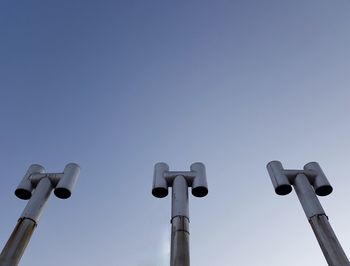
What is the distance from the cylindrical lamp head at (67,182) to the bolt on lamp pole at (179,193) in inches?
96.7

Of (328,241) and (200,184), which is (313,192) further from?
(200,184)

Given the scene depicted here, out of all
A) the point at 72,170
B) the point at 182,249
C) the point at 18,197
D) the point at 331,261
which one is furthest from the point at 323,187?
the point at 18,197

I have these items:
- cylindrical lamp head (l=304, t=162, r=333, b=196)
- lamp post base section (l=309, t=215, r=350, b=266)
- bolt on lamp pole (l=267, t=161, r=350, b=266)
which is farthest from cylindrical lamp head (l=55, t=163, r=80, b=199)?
cylindrical lamp head (l=304, t=162, r=333, b=196)

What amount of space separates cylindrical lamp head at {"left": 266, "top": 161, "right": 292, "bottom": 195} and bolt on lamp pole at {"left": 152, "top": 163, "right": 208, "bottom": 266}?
2.09 metres

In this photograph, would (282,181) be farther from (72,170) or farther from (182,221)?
(72,170)

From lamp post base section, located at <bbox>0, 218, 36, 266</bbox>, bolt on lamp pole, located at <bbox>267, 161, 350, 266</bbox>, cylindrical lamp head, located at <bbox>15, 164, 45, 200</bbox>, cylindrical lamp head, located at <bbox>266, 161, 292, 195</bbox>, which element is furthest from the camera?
cylindrical lamp head, located at <bbox>15, 164, 45, 200</bbox>

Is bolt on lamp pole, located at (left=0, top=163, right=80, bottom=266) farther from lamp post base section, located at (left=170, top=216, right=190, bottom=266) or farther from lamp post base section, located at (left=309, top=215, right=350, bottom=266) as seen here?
lamp post base section, located at (left=309, top=215, right=350, bottom=266)

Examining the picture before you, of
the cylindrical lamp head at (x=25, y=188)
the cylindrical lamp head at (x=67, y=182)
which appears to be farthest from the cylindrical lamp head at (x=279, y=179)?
the cylindrical lamp head at (x=25, y=188)

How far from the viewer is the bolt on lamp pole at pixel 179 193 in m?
7.89

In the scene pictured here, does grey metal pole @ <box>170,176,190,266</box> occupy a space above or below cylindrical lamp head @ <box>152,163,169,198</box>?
below

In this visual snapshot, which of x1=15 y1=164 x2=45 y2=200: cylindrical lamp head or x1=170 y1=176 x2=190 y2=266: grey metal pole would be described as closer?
x1=170 y1=176 x2=190 y2=266: grey metal pole

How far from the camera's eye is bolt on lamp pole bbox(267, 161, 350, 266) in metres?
7.80

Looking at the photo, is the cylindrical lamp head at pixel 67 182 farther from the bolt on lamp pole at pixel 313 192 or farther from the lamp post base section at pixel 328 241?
the lamp post base section at pixel 328 241

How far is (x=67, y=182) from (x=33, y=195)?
38.7 inches
